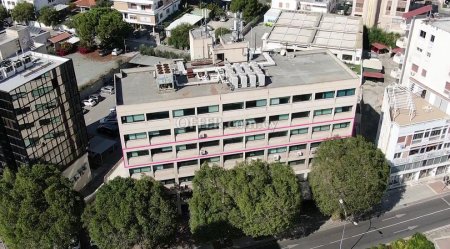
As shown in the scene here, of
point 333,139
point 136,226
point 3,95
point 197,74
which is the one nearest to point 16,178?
point 3,95

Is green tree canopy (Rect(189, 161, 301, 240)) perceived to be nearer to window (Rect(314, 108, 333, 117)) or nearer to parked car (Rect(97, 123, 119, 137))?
window (Rect(314, 108, 333, 117))

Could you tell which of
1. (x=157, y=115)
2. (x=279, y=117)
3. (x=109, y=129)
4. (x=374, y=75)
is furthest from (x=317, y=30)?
(x=157, y=115)

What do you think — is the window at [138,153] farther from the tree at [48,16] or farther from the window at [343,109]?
the tree at [48,16]

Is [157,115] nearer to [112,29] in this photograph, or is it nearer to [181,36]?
[181,36]

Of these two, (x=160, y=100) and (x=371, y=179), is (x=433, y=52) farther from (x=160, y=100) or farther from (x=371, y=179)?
(x=160, y=100)

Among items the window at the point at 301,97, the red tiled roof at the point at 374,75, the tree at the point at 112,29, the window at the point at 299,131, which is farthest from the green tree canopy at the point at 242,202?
the tree at the point at 112,29

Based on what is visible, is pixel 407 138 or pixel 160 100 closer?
pixel 160 100

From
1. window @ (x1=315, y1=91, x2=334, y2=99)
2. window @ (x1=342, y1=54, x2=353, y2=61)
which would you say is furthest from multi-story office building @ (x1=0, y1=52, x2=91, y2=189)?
window @ (x1=342, y1=54, x2=353, y2=61)
